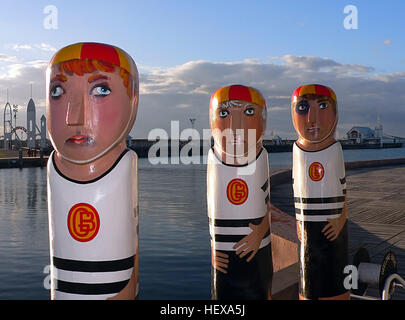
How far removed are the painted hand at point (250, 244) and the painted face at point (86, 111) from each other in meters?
1.60

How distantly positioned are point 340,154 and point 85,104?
2.85 metres

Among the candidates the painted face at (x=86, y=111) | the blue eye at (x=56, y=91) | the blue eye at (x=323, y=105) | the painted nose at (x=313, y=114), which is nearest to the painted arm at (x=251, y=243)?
the painted nose at (x=313, y=114)

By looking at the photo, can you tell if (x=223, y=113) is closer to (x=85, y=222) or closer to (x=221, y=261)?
(x=221, y=261)

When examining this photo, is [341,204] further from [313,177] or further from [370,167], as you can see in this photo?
[370,167]

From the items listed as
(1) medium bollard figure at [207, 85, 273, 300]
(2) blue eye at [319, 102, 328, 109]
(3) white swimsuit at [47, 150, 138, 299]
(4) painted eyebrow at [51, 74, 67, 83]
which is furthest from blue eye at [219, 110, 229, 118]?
(4) painted eyebrow at [51, 74, 67, 83]

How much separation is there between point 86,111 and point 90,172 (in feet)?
1.41

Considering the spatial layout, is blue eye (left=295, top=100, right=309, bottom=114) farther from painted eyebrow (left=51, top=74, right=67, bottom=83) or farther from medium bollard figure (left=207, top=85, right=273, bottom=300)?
painted eyebrow (left=51, top=74, right=67, bottom=83)

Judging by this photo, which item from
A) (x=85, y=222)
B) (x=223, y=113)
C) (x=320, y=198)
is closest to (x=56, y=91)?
(x=85, y=222)

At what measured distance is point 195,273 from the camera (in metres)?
7.64

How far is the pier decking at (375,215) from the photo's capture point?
7.09 m

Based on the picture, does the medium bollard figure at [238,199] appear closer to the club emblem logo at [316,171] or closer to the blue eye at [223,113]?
the blue eye at [223,113]

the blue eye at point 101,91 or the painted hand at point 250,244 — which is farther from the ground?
the blue eye at point 101,91
